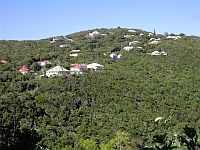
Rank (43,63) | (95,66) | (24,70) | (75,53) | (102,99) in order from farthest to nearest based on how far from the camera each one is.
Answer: (75,53) → (43,63) → (95,66) → (24,70) → (102,99)

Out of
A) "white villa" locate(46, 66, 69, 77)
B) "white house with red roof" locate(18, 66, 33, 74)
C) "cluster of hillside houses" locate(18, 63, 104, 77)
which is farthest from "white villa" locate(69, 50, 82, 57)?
"white villa" locate(46, 66, 69, 77)

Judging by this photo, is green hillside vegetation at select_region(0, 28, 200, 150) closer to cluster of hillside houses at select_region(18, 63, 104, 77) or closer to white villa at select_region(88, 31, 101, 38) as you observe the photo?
cluster of hillside houses at select_region(18, 63, 104, 77)

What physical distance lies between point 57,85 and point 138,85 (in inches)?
360

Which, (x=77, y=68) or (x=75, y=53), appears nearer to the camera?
(x=77, y=68)

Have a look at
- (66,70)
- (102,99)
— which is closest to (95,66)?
(66,70)

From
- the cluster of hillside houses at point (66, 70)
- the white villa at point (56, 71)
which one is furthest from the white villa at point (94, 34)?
the white villa at point (56, 71)

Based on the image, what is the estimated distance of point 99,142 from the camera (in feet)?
106

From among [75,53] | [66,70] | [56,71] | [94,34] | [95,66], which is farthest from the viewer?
[94,34]

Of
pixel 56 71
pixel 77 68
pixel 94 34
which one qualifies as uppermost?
pixel 94 34

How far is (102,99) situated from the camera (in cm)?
4216

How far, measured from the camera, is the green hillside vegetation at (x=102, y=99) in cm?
3178

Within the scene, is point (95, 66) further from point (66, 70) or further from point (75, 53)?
point (75, 53)

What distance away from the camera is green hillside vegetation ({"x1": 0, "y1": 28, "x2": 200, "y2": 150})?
31.8 m

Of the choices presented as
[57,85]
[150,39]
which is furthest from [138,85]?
[150,39]
